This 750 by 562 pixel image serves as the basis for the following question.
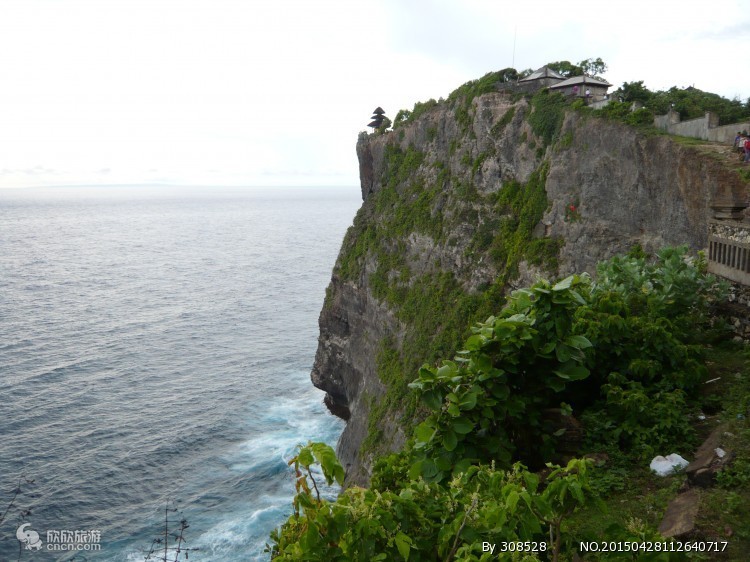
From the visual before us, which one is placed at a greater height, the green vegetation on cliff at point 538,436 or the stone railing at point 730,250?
the stone railing at point 730,250

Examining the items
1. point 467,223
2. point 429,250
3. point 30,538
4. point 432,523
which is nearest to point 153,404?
point 30,538

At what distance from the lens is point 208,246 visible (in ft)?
455

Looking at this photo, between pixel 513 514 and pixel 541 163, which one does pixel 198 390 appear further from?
pixel 513 514

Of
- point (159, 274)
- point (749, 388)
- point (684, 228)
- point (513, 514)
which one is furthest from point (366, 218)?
point (159, 274)

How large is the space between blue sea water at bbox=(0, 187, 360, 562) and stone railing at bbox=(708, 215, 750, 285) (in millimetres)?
29287

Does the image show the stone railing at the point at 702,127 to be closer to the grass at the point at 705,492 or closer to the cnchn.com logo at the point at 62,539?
the grass at the point at 705,492

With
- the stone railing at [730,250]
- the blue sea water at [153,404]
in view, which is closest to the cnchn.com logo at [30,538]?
the blue sea water at [153,404]

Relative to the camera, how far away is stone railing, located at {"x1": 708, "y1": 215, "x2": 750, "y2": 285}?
12.0 metres

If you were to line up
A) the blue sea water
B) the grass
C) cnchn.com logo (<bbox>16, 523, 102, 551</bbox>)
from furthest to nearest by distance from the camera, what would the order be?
1. the blue sea water
2. cnchn.com logo (<bbox>16, 523, 102, 551</bbox>)
3. the grass

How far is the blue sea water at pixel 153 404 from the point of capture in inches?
1396

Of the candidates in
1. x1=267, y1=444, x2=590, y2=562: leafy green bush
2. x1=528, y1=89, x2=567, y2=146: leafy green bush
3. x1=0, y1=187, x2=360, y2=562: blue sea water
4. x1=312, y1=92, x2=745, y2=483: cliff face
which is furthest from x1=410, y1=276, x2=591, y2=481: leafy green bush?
x1=0, y1=187, x2=360, y2=562: blue sea water

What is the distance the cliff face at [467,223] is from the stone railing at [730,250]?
7.75 metres

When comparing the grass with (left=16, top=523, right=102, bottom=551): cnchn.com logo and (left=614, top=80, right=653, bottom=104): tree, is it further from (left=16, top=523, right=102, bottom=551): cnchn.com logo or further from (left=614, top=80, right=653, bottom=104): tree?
(left=16, top=523, right=102, bottom=551): cnchn.com logo

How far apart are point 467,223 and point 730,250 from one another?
1066 inches
